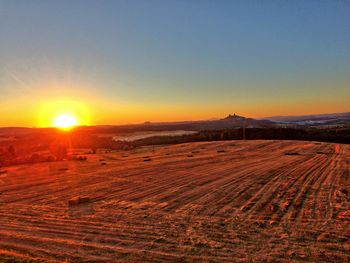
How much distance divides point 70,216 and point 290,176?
44.6ft

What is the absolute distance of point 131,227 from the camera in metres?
10.5

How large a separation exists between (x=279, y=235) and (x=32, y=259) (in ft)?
22.9

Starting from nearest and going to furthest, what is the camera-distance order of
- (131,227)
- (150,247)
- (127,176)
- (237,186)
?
(150,247)
(131,227)
(237,186)
(127,176)

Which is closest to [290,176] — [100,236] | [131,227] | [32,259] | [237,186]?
[237,186]

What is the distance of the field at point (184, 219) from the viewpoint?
8.38 m

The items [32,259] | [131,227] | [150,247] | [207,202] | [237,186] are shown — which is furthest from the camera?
[237,186]

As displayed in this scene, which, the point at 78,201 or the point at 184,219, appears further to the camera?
the point at 78,201

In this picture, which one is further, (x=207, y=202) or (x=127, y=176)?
(x=127, y=176)

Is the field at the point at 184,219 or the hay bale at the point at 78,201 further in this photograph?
the hay bale at the point at 78,201

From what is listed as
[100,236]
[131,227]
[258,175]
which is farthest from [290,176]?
[100,236]

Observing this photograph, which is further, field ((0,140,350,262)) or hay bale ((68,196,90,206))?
hay bale ((68,196,90,206))

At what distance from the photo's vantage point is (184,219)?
11.2m

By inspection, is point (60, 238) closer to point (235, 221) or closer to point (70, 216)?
point (70, 216)

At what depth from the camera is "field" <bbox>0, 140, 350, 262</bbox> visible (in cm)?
838
